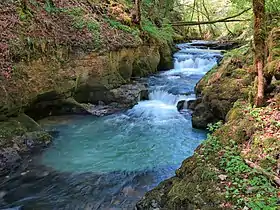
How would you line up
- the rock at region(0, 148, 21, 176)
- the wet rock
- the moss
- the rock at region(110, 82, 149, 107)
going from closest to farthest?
1. the rock at region(0, 148, 21, 176)
2. the moss
3. the wet rock
4. the rock at region(110, 82, 149, 107)

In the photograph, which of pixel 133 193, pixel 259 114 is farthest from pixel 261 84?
pixel 133 193

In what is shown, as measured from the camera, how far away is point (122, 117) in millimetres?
10445

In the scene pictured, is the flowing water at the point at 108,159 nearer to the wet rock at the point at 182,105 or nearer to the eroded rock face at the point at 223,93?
the wet rock at the point at 182,105

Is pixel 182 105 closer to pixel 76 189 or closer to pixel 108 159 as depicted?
pixel 108 159

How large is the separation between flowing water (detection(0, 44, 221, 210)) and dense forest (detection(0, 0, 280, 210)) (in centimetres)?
3

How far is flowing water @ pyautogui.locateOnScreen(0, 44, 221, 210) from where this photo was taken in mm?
5574

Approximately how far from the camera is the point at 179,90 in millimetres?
12516

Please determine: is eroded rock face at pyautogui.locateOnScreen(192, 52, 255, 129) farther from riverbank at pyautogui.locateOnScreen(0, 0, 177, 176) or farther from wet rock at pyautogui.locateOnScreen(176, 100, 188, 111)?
riverbank at pyautogui.locateOnScreen(0, 0, 177, 176)

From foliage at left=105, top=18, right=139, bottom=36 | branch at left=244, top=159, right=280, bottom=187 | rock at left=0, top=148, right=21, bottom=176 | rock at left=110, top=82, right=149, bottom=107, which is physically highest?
foliage at left=105, top=18, right=139, bottom=36

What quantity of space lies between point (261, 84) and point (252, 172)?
2354 mm

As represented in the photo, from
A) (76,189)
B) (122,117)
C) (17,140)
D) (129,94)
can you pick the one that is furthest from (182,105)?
(76,189)

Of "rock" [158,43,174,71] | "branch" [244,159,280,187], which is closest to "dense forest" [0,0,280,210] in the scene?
"branch" [244,159,280,187]

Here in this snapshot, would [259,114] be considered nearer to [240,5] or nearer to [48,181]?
[48,181]

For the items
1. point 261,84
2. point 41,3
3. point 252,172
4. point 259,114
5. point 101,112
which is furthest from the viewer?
point 101,112
